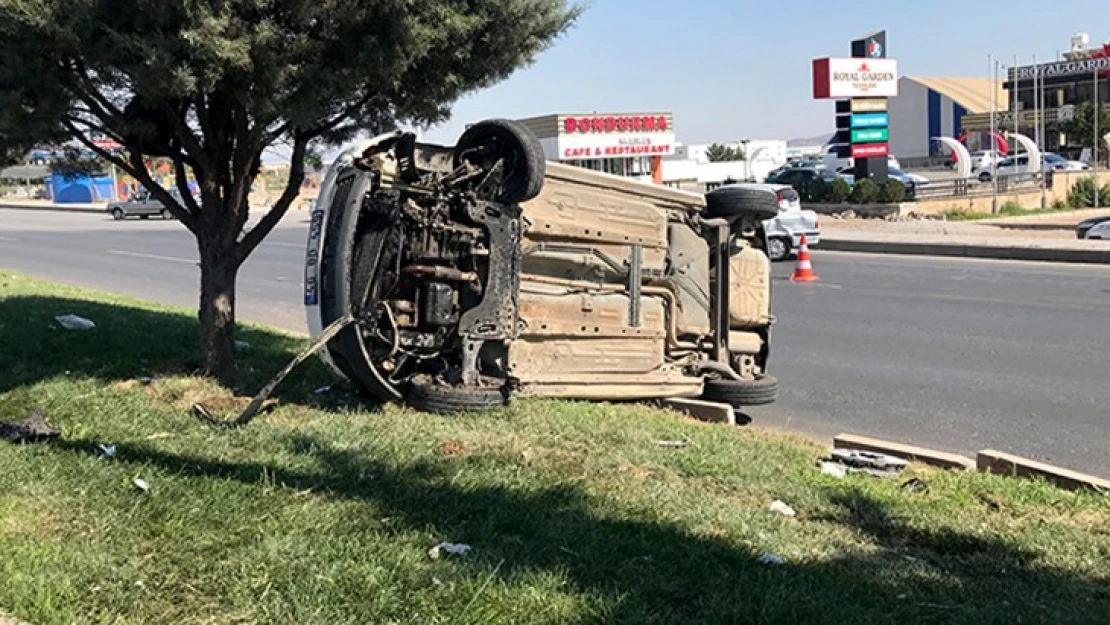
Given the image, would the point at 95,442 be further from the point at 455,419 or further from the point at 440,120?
the point at 440,120

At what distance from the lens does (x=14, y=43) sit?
18.6ft

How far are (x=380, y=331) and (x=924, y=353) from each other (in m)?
6.39

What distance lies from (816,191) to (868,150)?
2023mm

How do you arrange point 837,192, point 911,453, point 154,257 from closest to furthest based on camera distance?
point 911,453
point 154,257
point 837,192

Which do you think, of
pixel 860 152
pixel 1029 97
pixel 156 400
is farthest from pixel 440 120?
pixel 1029 97

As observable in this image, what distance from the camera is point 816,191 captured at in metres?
31.7

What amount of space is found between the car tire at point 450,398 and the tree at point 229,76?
1.73 meters

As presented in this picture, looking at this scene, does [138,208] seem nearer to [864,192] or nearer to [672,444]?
[864,192]

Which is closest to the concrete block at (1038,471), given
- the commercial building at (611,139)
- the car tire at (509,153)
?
the car tire at (509,153)

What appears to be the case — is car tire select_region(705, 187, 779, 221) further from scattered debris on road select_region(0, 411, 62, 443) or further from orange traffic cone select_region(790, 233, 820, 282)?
orange traffic cone select_region(790, 233, 820, 282)

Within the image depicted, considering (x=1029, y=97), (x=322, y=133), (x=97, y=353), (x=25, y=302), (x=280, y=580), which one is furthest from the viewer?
(x=1029, y=97)

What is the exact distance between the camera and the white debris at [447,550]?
148 inches

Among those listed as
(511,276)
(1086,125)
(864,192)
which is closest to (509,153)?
(511,276)

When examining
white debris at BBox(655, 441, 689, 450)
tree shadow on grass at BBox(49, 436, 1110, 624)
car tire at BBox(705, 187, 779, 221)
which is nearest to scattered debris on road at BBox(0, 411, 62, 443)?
tree shadow on grass at BBox(49, 436, 1110, 624)
